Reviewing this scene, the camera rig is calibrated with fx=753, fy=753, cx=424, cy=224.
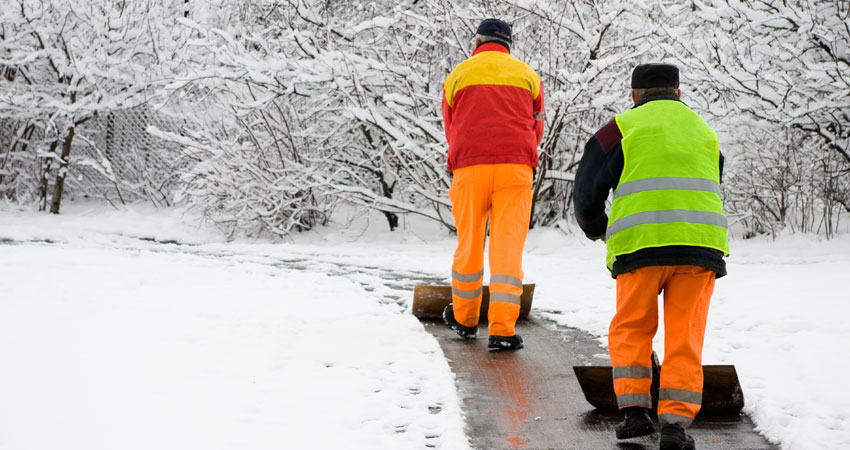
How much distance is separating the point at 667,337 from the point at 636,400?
278mm

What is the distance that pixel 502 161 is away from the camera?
4383mm

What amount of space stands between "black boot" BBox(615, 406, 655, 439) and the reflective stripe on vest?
0.60m

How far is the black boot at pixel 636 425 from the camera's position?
9.64 feet

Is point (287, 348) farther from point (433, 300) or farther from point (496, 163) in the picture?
point (496, 163)

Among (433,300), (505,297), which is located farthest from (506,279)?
(433,300)

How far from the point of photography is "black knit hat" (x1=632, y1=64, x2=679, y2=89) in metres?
3.09

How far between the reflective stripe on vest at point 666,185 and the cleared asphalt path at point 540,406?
29.6 inches

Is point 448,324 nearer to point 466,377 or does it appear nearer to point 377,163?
point 466,377

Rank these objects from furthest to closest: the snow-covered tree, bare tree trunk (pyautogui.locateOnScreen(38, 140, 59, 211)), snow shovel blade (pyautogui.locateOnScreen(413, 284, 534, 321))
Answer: bare tree trunk (pyautogui.locateOnScreen(38, 140, 59, 211)) → the snow-covered tree → snow shovel blade (pyautogui.locateOnScreen(413, 284, 534, 321))

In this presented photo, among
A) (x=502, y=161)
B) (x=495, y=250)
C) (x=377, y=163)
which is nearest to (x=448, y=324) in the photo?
(x=495, y=250)

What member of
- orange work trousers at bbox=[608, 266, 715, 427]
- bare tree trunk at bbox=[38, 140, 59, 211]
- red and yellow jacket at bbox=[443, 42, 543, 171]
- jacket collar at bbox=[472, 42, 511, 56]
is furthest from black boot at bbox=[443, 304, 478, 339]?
bare tree trunk at bbox=[38, 140, 59, 211]

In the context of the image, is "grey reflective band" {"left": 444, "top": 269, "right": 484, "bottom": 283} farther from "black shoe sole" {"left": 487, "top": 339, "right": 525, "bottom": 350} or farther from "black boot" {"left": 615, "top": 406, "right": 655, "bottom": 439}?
"black boot" {"left": 615, "top": 406, "right": 655, "bottom": 439}

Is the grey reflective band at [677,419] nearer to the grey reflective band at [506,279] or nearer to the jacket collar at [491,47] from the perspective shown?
the grey reflective band at [506,279]

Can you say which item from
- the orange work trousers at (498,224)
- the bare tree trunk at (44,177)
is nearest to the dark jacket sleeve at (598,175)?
the orange work trousers at (498,224)
